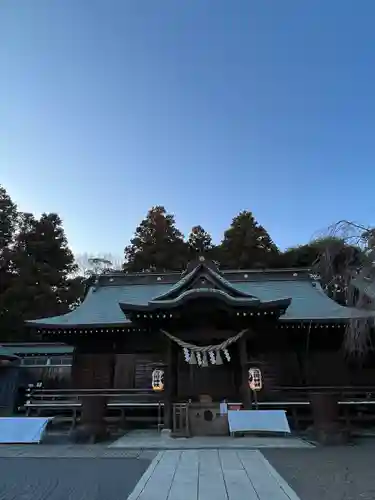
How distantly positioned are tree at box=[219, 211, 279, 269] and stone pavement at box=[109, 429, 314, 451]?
2335 centimetres

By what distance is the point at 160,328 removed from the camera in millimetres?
12219

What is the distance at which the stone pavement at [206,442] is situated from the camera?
8.30 meters

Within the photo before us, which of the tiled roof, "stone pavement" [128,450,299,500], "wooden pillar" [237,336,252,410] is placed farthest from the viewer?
the tiled roof

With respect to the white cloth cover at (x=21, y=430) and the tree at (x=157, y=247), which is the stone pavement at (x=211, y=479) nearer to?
the white cloth cover at (x=21, y=430)

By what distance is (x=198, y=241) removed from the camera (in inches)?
1491

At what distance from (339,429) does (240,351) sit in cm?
366

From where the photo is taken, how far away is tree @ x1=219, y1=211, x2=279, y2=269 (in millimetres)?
32875

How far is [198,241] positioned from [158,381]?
1049 inches

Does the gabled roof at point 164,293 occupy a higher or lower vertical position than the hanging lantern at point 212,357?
higher

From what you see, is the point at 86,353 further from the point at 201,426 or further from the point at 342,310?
the point at 342,310

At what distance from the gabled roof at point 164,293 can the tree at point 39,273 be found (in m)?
10.8

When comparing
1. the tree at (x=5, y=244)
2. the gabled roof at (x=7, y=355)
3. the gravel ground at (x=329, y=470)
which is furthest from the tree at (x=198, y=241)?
the gravel ground at (x=329, y=470)

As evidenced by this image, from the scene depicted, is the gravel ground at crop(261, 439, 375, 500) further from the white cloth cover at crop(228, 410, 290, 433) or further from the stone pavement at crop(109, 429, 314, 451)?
the white cloth cover at crop(228, 410, 290, 433)

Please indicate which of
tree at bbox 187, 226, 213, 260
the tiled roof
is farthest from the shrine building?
tree at bbox 187, 226, 213, 260
